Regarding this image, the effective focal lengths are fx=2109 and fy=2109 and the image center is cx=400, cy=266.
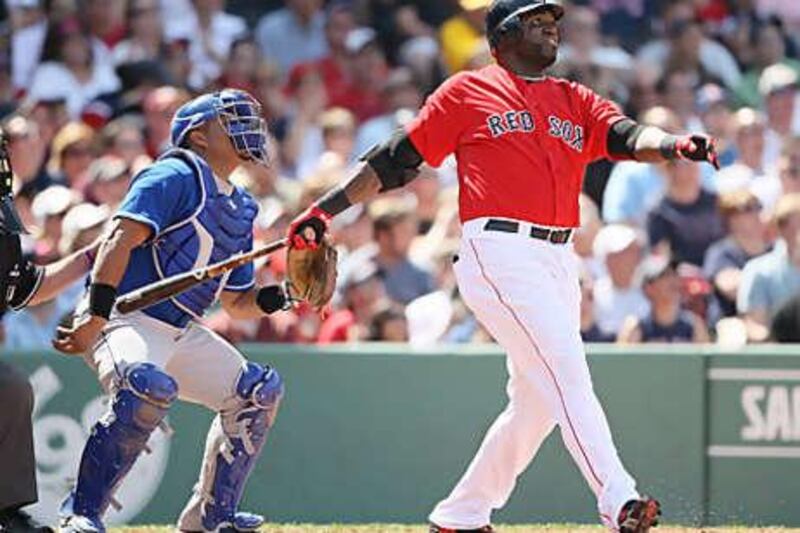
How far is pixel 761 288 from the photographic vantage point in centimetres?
1200

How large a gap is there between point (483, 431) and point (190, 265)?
2.93 m

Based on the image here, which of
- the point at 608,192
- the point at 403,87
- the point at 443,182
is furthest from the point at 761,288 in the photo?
the point at 403,87

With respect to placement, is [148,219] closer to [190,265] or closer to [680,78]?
[190,265]

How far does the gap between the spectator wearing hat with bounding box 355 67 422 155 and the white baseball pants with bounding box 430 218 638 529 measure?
20.1ft

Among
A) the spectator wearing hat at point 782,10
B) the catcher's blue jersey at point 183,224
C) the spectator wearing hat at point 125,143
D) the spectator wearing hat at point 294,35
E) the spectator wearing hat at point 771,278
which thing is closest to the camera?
the catcher's blue jersey at point 183,224

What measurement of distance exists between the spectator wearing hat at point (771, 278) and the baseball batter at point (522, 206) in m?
3.77

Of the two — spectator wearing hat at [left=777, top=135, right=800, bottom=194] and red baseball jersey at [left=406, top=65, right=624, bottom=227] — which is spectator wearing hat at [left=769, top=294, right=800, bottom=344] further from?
red baseball jersey at [left=406, top=65, right=624, bottom=227]

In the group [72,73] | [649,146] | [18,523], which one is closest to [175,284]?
[18,523]

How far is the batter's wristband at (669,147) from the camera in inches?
313

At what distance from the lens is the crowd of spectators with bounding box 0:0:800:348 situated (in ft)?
38.6

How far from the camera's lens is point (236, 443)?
816 centimetres

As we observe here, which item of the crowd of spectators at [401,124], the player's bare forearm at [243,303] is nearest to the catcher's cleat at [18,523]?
the player's bare forearm at [243,303]

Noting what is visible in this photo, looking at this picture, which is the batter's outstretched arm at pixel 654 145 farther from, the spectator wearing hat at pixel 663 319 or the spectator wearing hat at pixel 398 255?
the spectator wearing hat at pixel 398 255

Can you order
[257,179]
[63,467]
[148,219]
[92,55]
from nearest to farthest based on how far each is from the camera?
[148,219]
[63,467]
[257,179]
[92,55]
